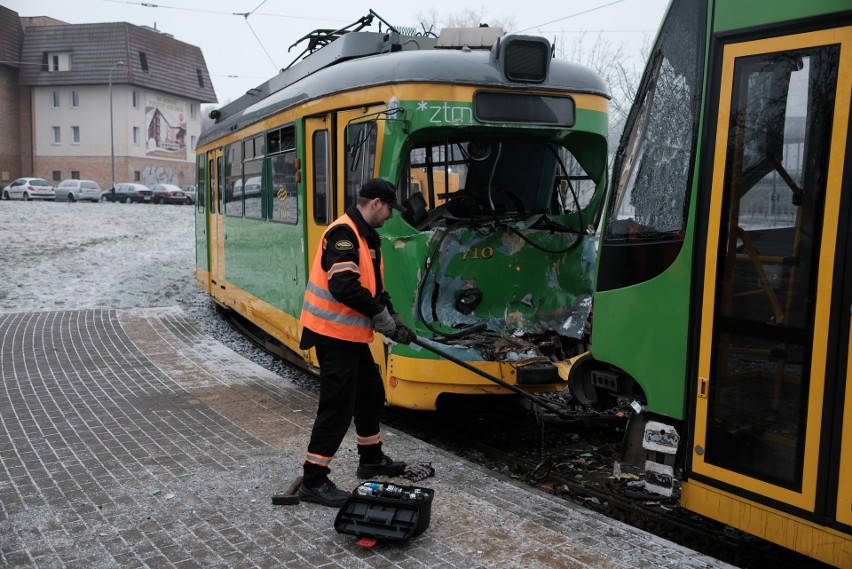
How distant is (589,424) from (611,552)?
7.33ft

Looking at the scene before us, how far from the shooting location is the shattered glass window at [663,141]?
12.8 ft

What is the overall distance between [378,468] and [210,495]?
3.44ft

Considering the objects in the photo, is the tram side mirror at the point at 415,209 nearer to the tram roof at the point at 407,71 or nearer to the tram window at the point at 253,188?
the tram roof at the point at 407,71

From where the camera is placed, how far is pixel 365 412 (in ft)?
16.3

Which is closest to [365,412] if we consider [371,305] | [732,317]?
[371,305]

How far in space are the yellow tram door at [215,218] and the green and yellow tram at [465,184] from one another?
400cm

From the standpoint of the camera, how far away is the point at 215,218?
38.8 ft

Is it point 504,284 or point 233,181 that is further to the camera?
point 233,181

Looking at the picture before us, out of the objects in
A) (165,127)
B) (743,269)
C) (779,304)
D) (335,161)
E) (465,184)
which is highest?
(165,127)

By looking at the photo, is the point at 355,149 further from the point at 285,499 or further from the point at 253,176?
the point at 253,176

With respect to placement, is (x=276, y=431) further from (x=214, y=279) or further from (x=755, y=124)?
(x=214, y=279)

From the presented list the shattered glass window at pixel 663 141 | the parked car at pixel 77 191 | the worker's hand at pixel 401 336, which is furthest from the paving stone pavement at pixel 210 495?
the parked car at pixel 77 191

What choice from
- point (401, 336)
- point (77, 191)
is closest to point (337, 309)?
point (401, 336)

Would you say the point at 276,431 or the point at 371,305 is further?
the point at 276,431
